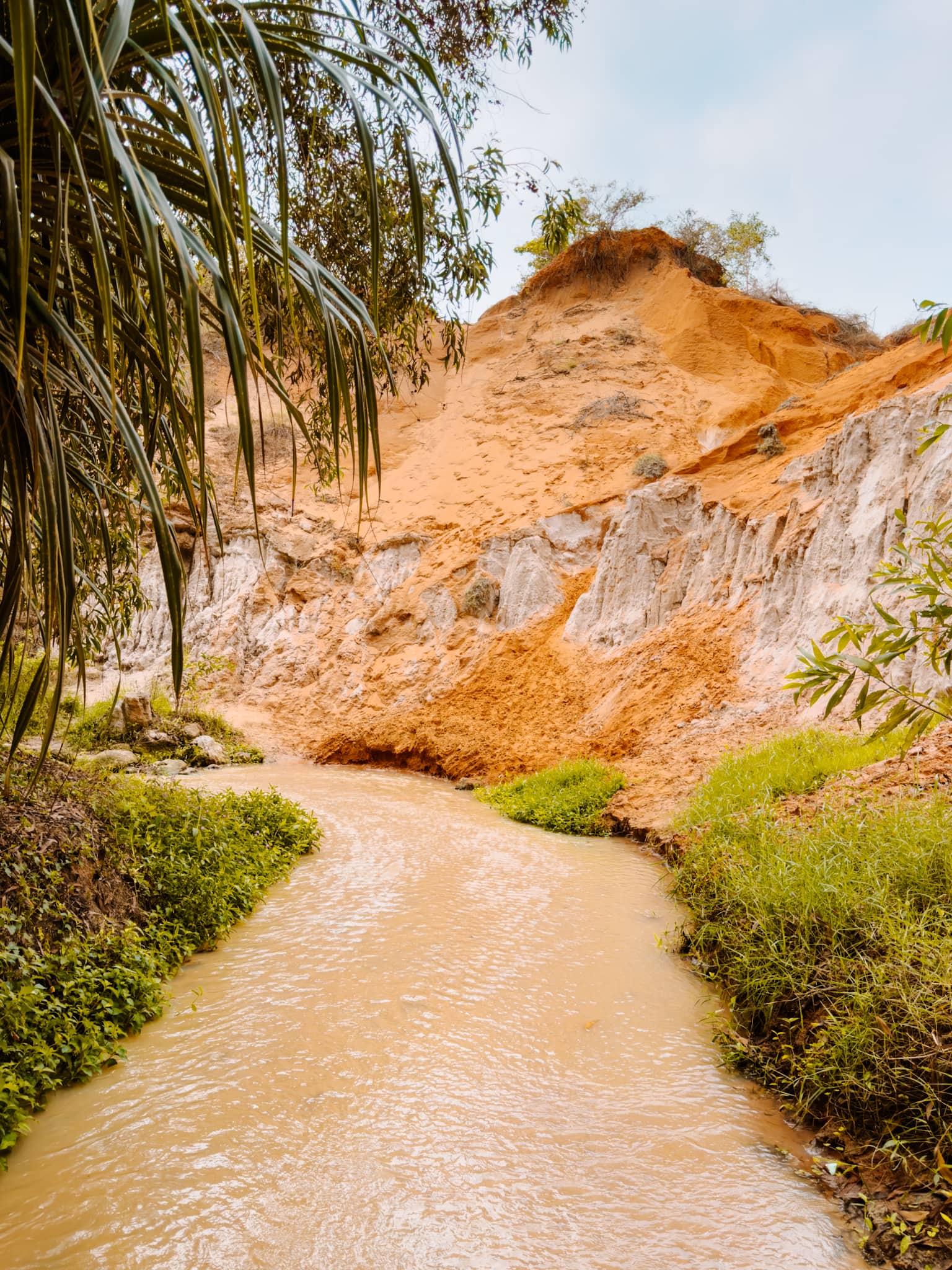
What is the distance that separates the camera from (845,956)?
3.15 meters

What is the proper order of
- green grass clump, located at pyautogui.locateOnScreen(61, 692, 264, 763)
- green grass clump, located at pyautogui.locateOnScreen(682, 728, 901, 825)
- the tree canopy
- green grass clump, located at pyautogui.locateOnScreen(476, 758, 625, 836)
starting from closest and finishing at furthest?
the tree canopy < green grass clump, located at pyautogui.locateOnScreen(682, 728, 901, 825) < green grass clump, located at pyautogui.locateOnScreen(476, 758, 625, 836) < green grass clump, located at pyautogui.locateOnScreen(61, 692, 264, 763)

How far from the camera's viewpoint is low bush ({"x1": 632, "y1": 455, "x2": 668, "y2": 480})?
1570 cm

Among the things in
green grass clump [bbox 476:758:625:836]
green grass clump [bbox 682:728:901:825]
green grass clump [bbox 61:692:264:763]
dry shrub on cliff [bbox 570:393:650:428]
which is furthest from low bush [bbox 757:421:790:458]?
green grass clump [bbox 61:692:264:763]

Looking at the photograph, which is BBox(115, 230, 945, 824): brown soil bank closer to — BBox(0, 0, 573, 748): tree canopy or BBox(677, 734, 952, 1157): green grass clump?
BBox(677, 734, 952, 1157): green grass clump

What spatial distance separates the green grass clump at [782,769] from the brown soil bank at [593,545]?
945 millimetres

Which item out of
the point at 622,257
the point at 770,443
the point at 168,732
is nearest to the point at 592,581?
the point at 770,443

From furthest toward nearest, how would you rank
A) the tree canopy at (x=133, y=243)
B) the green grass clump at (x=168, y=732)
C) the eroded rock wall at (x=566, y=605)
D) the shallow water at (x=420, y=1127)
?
the green grass clump at (x=168, y=732)
the eroded rock wall at (x=566, y=605)
the shallow water at (x=420, y=1127)
the tree canopy at (x=133, y=243)

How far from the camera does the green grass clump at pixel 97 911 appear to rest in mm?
2771

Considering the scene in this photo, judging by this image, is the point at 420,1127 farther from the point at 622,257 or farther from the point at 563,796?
the point at 622,257

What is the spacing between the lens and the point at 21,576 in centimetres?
175

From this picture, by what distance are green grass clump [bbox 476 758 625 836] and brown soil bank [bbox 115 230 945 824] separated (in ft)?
1.32

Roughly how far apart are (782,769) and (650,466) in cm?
1097

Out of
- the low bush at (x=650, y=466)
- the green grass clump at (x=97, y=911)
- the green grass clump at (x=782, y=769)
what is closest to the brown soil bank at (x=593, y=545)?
the low bush at (x=650, y=466)

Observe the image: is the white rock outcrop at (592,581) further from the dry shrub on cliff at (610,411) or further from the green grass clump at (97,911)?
the dry shrub on cliff at (610,411)
